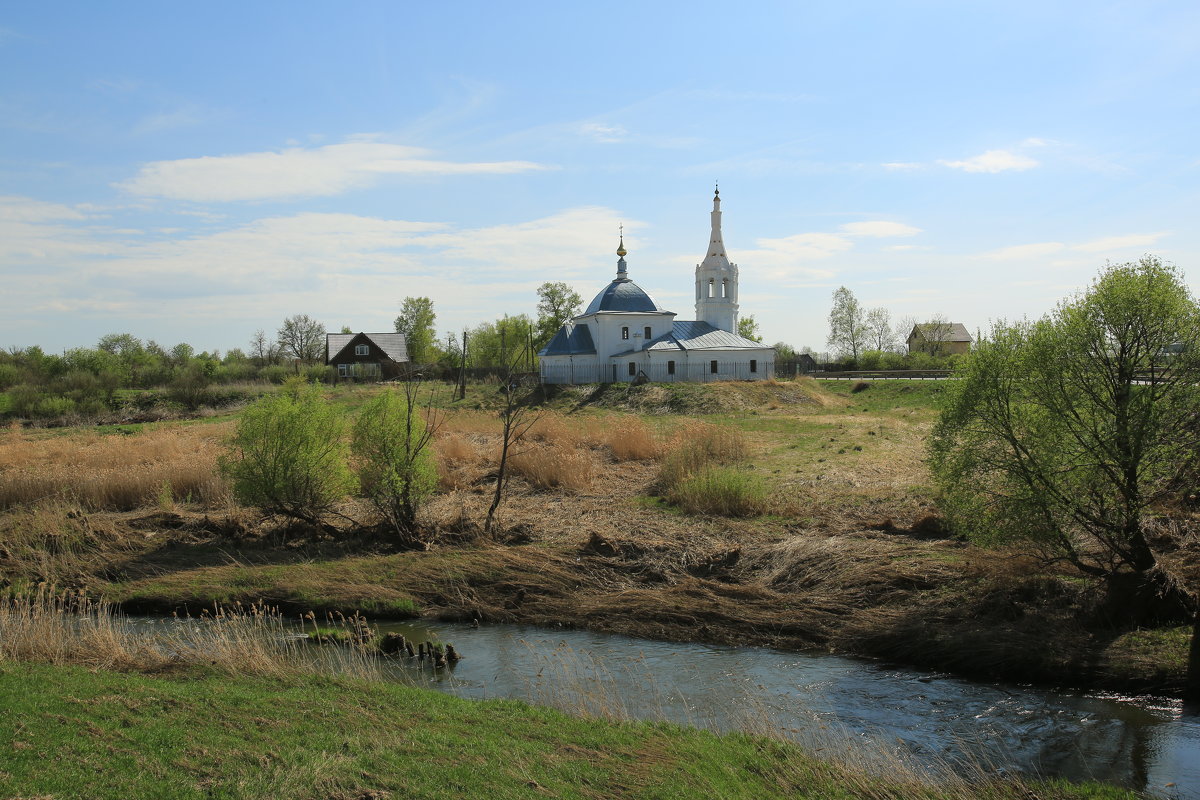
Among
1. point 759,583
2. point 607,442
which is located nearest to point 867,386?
point 607,442

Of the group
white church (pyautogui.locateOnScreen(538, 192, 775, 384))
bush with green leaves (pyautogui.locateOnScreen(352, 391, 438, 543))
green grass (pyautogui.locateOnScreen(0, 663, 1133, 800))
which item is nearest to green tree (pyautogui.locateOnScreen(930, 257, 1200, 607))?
green grass (pyautogui.locateOnScreen(0, 663, 1133, 800))

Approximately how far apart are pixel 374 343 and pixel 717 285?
111 ft

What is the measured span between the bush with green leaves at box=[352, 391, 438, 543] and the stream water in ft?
20.7

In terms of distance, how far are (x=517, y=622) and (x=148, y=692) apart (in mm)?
6790

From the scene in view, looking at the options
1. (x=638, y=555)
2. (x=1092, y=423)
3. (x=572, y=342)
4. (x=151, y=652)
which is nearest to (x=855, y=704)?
(x=1092, y=423)

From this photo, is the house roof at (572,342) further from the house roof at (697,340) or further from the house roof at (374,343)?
the house roof at (374,343)

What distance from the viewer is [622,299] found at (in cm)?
6375

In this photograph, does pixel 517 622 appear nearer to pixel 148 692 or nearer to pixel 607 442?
pixel 148 692

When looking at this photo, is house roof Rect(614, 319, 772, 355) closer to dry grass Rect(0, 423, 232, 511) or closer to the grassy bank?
the grassy bank

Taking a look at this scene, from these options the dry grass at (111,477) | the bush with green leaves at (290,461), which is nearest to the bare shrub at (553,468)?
the bush with green leaves at (290,461)

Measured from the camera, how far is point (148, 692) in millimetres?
9070

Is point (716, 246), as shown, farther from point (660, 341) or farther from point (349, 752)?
point (349, 752)

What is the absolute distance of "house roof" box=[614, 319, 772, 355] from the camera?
2368 inches

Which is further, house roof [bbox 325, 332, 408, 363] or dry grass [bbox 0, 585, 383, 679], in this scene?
house roof [bbox 325, 332, 408, 363]
